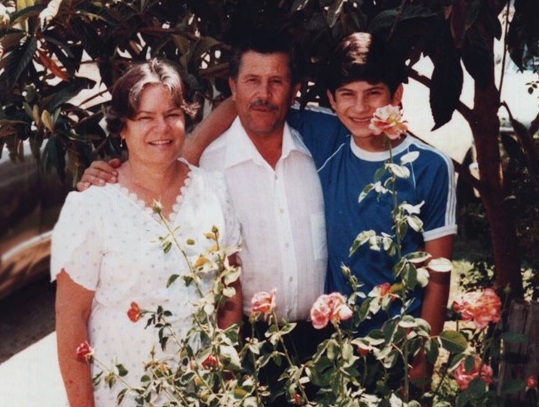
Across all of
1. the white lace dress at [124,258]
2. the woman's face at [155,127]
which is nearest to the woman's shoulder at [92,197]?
the white lace dress at [124,258]

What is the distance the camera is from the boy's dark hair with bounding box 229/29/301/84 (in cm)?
264

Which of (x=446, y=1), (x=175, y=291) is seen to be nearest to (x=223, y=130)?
(x=175, y=291)

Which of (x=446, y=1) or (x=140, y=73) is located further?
(x=140, y=73)

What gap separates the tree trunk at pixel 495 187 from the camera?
10.4 feet

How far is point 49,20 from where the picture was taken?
2557 millimetres

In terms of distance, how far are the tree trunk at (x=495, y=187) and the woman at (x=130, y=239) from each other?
50.0 inches

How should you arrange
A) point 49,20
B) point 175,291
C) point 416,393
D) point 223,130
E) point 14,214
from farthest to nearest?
point 14,214 < point 223,130 < point 49,20 < point 175,291 < point 416,393

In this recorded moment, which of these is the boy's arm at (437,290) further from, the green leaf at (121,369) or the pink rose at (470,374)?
the green leaf at (121,369)

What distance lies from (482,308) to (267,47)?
1331mm

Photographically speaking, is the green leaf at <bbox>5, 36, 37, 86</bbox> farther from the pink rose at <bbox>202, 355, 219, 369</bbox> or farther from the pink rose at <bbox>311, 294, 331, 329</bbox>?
the pink rose at <bbox>311, 294, 331, 329</bbox>

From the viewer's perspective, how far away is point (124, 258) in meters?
2.24

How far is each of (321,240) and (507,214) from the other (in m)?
1.03

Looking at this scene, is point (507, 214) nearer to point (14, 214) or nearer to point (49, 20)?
point (49, 20)

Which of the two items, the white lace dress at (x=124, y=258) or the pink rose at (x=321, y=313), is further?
the white lace dress at (x=124, y=258)
